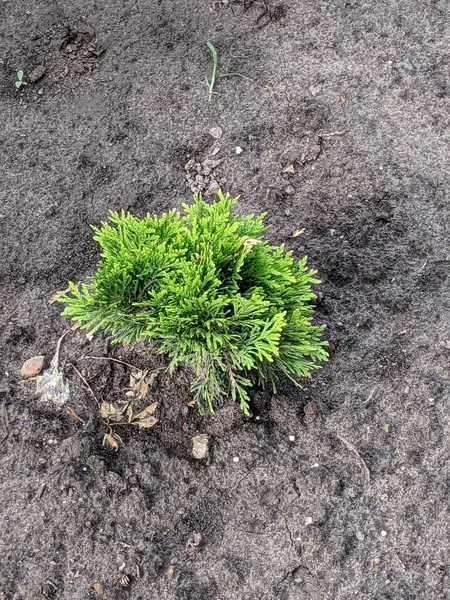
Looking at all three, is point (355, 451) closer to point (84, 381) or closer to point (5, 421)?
point (84, 381)

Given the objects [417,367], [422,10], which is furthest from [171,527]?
[422,10]

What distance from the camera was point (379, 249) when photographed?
3568 millimetres

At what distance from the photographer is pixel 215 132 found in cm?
411

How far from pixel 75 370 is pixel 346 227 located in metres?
1.72

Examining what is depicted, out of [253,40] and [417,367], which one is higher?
[253,40]

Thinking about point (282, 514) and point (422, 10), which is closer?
point (282, 514)

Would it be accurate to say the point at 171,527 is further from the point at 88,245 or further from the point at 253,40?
the point at 253,40

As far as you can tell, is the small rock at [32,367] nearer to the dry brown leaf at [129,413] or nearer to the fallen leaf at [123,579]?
the dry brown leaf at [129,413]

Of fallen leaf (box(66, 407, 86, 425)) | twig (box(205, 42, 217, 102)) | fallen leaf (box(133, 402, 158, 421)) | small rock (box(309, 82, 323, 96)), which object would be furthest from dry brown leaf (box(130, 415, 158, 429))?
small rock (box(309, 82, 323, 96))

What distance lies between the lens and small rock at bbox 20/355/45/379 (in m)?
3.21

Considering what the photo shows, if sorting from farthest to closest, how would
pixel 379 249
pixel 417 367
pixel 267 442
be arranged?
pixel 379 249
pixel 417 367
pixel 267 442

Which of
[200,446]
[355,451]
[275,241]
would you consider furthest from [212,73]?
[355,451]

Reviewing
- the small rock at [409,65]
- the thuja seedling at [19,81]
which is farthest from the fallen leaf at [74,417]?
the small rock at [409,65]

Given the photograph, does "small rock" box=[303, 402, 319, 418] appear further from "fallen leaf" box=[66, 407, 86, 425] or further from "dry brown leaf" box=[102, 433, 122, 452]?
"fallen leaf" box=[66, 407, 86, 425]
